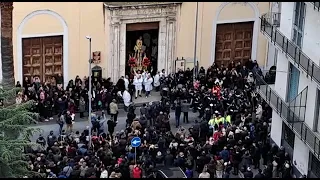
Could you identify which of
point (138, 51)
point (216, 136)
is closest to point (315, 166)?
point (216, 136)

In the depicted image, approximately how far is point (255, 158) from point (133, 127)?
18.5 feet

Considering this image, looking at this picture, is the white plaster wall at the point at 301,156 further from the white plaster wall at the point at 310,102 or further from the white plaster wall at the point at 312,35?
the white plaster wall at the point at 312,35

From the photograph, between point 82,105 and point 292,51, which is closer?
point 292,51

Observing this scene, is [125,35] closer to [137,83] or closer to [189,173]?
[137,83]

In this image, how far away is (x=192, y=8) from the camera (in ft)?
124

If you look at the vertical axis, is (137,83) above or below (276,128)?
above

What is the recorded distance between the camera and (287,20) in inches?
1067

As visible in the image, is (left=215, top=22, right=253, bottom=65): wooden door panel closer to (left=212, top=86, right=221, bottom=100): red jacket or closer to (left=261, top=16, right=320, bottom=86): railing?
(left=212, top=86, right=221, bottom=100): red jacket

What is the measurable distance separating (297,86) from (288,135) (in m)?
2.47

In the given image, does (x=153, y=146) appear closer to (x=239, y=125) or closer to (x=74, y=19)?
(x=239, y=125)

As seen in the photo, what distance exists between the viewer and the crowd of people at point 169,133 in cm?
2383

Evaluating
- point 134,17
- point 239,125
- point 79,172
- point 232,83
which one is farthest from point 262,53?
point 79,172

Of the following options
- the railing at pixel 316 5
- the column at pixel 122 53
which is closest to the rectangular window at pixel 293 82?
the railing at pixel 316 5

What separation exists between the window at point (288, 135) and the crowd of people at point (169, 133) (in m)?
0.60
